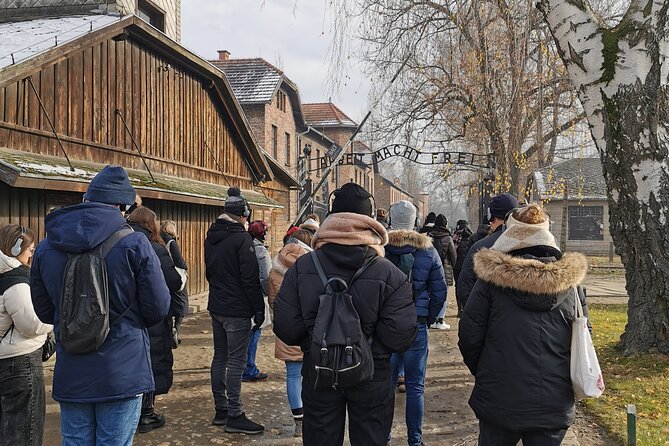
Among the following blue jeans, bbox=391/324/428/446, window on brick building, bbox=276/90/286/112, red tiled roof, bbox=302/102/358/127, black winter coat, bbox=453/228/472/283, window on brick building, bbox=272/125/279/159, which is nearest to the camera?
blue jeans, bbox=391/324/428/446

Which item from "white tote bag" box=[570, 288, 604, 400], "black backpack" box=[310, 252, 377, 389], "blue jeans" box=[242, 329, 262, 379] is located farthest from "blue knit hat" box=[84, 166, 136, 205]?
"blue jeans" box=[242, 329, 262, 379]

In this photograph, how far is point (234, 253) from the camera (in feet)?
18.4

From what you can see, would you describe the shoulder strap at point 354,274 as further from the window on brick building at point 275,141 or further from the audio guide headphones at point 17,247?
the window on brick building at point 275,141

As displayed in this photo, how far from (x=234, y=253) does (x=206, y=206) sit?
10683mm

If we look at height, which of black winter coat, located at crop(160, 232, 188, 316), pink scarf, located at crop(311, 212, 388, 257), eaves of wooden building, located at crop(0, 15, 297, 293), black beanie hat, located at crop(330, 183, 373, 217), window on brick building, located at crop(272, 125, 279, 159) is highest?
window on brick building, located at crop(272, 125, 279, 159)

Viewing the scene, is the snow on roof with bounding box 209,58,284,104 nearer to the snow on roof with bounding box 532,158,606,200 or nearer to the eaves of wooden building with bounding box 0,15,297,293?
the eaves of wooden building with bounding box 0,15,297,293

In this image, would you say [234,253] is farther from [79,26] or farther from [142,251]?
[79,26]

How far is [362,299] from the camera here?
11.6 ft

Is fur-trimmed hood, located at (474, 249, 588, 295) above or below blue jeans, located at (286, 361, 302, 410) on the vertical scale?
above

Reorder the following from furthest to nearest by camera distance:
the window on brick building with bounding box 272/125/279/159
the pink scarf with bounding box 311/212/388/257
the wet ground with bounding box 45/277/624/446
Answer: the window on brick building with bounding box 272/125/279/159 → the wet ground with bounding box 45/277/624/446 → the pink scarf with bounding box 311/212/388/257

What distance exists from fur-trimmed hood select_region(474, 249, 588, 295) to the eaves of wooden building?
6467 millimetres

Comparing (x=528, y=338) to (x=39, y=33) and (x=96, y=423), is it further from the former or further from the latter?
(x=39, y=33)

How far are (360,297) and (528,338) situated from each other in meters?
0.97

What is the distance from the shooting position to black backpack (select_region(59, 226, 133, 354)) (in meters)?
3.19
